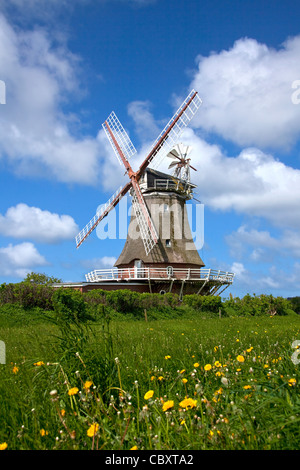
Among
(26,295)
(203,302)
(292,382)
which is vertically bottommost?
(292,382)

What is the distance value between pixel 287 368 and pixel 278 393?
872mm

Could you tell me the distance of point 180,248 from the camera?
30797 millimetres

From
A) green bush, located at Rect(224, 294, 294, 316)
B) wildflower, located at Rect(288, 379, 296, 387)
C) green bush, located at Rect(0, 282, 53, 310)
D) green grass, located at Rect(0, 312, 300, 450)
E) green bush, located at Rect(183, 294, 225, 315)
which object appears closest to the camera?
green grass, located at Rect(0, 312, 300, 450)

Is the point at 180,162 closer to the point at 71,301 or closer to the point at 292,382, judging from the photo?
the point at 71,301

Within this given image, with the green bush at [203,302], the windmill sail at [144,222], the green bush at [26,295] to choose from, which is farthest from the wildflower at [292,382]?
the windmill sail at [144,222]

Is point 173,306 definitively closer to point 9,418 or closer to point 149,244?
point 149,244

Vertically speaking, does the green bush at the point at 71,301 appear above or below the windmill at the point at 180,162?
below

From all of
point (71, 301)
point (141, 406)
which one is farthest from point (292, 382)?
point (71, 301)

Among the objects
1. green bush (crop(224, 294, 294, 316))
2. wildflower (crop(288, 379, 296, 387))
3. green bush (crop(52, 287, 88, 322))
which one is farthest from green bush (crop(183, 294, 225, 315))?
wildflower (crop(288, 379, 296, 387))

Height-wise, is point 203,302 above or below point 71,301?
above

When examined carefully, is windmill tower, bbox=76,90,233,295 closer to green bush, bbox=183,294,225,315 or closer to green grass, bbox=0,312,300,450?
green bush, bbox=183,294,225,315

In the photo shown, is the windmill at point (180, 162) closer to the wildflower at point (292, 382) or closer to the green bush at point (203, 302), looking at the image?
the green bush at point (203, 302)
